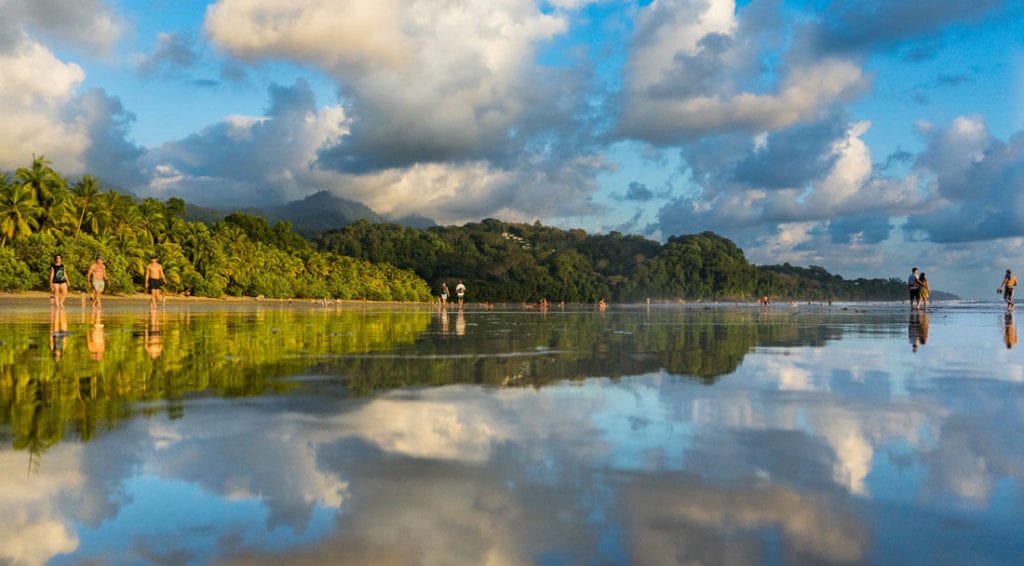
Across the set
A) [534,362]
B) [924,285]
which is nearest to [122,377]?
[534,362]

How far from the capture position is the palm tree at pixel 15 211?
2192 inches

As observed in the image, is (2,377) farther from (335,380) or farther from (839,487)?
(839,487)

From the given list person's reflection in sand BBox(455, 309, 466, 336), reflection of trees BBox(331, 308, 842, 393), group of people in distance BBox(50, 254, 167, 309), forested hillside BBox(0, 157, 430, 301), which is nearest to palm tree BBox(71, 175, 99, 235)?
forested hillside BBox(0, 157, 430, 301)

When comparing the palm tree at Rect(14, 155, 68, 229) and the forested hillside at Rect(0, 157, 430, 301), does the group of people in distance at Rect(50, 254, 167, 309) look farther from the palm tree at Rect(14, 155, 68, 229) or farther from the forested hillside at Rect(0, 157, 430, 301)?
the palm tree at Rect(14, 155, 68, 229)

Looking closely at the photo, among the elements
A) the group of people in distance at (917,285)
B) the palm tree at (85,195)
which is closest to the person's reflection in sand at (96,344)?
the group of people in distance at (917,285)

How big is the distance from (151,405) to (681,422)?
150 inches

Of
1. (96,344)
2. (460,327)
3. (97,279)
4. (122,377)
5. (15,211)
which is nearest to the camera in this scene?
(122,377)

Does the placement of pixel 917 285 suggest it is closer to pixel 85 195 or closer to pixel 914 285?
pixel 914 285

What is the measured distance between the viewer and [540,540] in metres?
2.68

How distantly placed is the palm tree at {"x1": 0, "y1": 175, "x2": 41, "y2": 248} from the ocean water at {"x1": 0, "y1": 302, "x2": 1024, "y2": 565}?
59.4 m

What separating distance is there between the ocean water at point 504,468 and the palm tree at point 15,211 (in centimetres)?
5936

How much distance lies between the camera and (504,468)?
363 cm

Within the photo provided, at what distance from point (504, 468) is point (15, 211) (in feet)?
215

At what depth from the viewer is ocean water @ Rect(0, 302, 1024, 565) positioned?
8.68 ft
